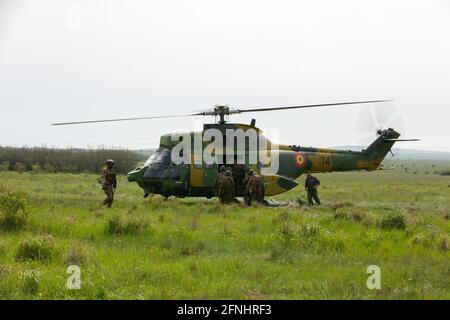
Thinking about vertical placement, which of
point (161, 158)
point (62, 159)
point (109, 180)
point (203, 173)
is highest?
point (62, 159)

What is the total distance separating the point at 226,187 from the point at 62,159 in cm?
4289

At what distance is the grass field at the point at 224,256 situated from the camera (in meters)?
7.29

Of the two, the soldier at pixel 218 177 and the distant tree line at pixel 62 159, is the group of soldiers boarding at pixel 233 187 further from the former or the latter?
the distant tree line at pixel 62 159

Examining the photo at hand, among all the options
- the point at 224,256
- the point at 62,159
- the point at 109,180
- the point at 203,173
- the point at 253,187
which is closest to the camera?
the point at 224,256

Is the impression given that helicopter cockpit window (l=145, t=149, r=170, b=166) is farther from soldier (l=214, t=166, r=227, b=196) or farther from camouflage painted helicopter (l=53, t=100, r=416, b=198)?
soldier (l=214, t=166, r=227, b=196)

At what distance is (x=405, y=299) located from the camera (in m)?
6.89

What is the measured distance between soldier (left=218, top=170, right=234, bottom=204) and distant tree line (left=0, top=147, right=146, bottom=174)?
38.4m

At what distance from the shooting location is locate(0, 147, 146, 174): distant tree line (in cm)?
5441

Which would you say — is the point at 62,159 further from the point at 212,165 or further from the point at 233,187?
the point at 233,187

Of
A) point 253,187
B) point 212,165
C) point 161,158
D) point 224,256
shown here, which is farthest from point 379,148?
point 224,256

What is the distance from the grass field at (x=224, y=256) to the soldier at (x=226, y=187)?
304 cm

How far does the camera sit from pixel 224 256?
972cm
